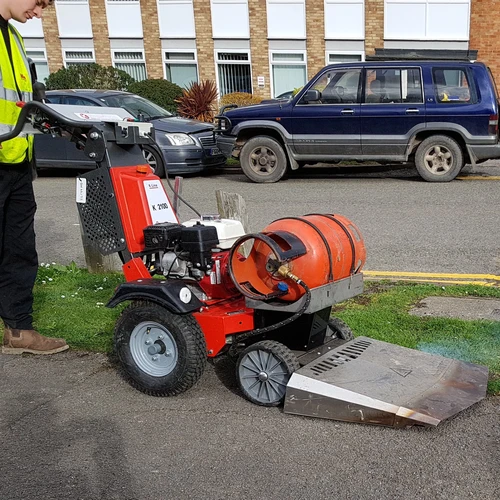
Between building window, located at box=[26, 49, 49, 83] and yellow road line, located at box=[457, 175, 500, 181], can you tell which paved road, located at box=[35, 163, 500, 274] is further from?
building window, located at box=[26, 49, 49, 83]

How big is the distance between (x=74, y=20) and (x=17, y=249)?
2386 cm

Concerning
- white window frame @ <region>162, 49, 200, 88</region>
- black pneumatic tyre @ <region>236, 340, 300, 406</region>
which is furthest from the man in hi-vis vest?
white window frame @ <region>162, 49, 200, 88</region>

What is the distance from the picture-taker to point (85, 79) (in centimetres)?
2183

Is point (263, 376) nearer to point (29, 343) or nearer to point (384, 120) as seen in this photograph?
point (29, 343)

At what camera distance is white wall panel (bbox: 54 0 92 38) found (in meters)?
26.0

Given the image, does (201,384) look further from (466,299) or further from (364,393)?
(466,299)

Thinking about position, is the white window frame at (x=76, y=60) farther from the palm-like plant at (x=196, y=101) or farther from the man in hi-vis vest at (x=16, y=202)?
the man in hi-vis vest at (x=16, y=202)

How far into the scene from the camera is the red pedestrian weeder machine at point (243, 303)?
3.56 metres

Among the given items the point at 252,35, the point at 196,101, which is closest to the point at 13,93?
the point at 196,101

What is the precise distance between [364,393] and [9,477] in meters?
1.74

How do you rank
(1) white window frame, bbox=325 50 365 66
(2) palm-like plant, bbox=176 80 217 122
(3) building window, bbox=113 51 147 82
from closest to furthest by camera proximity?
(2) palm-like plant, bbox=176 80 217 122 < (1) white window frame, bbox=325 50 365 66 < (3) building window, bbox=113 51 147 82

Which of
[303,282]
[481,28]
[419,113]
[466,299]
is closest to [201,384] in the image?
[303,282]

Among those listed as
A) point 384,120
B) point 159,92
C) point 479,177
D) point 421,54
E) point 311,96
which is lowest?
point 479,177

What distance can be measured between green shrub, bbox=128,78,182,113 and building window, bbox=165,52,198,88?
11.0 ft
